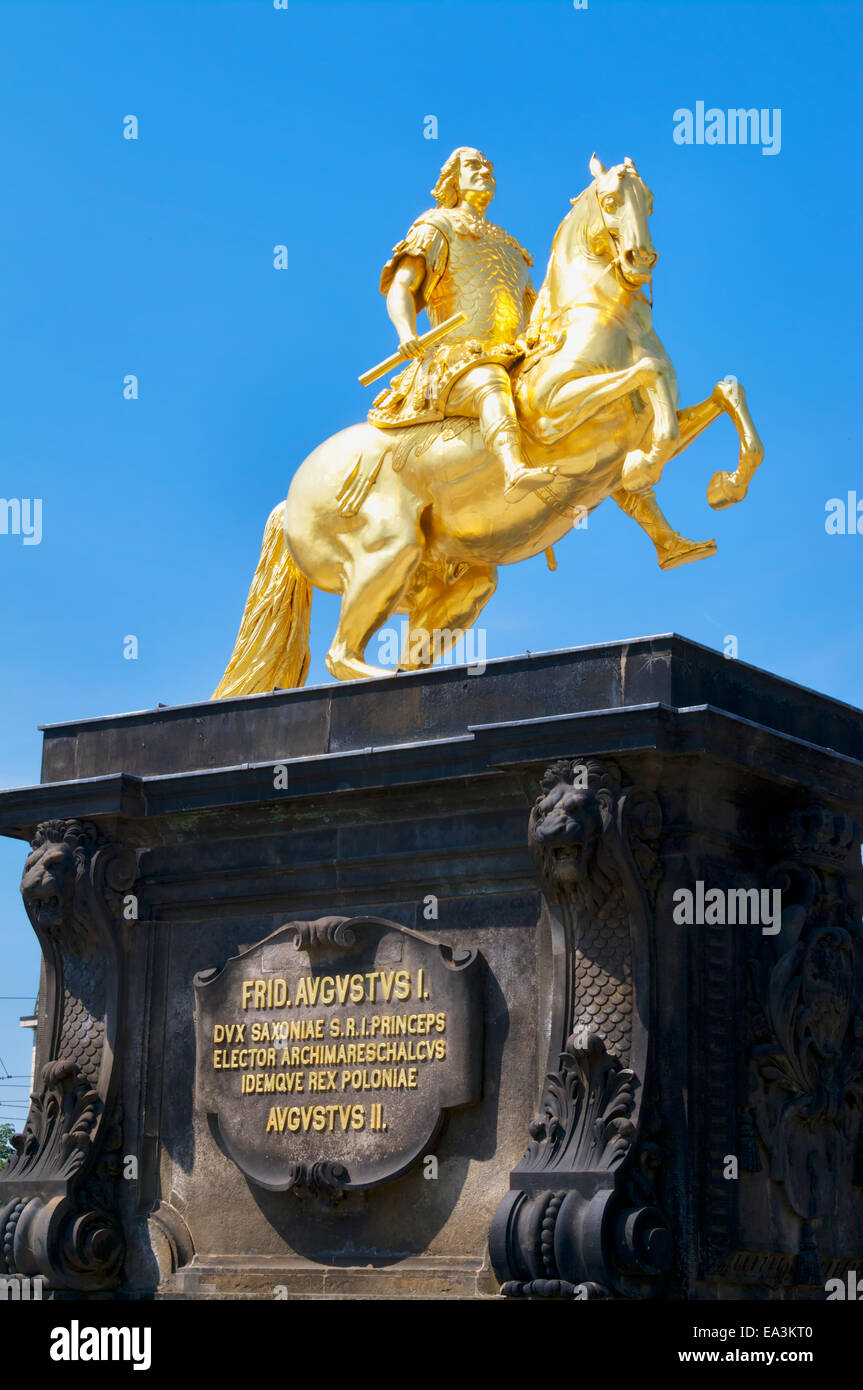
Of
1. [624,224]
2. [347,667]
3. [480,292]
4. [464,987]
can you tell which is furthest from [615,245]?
[464,987]

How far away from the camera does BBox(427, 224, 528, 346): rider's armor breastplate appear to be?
16.0 m

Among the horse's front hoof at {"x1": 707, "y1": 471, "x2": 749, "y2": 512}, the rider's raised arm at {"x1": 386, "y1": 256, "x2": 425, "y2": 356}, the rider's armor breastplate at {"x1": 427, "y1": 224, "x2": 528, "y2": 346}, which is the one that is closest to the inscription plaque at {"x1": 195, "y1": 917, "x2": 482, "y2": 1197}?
the horse's front hoof at {"x1": 707, "y1": 471, "x2": 749, "y2": 512}

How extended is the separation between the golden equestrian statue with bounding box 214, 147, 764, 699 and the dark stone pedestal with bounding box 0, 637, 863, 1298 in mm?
1566

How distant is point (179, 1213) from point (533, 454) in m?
5.54

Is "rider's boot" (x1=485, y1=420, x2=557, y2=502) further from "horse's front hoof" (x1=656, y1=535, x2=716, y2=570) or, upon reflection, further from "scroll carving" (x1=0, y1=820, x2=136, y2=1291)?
"scroll carving" (x1=0, y1=820, x2=136, y2=1291)

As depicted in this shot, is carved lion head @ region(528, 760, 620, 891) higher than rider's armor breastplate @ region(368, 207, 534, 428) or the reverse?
the reverse

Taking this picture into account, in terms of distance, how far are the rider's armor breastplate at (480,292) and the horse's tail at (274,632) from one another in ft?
6.26

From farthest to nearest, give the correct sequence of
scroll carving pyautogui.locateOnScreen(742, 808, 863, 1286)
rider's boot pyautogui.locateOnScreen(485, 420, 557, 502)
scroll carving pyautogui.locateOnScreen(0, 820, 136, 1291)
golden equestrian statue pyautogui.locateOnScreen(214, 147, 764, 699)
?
golden equestrian statue pyautogui.locateOnScreen(214, 147, 764, 699) < rider's boot pyautogui.locateOnScreen(485, 420, 557, 502) < scroll carving pyautogui.locateOnScreen(0, 820, 136, 1291) < scroll carving pyautogui.locateOnScreen(742, 808, 863, 1286)

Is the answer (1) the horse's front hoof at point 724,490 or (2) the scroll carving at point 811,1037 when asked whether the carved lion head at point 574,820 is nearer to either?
(2) the scroll carving at point 811,1037

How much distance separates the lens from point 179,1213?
45.4 feet

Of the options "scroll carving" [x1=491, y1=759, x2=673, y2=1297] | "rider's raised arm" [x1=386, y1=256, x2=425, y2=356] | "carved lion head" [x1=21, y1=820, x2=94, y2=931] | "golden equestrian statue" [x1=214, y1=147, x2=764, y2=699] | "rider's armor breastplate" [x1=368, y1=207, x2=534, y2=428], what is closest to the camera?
"scroll carving" [x1=491, y1=759, x2=673, y2=1297]

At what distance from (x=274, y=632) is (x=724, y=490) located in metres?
3.49

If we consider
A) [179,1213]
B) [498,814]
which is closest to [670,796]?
[498,814]
